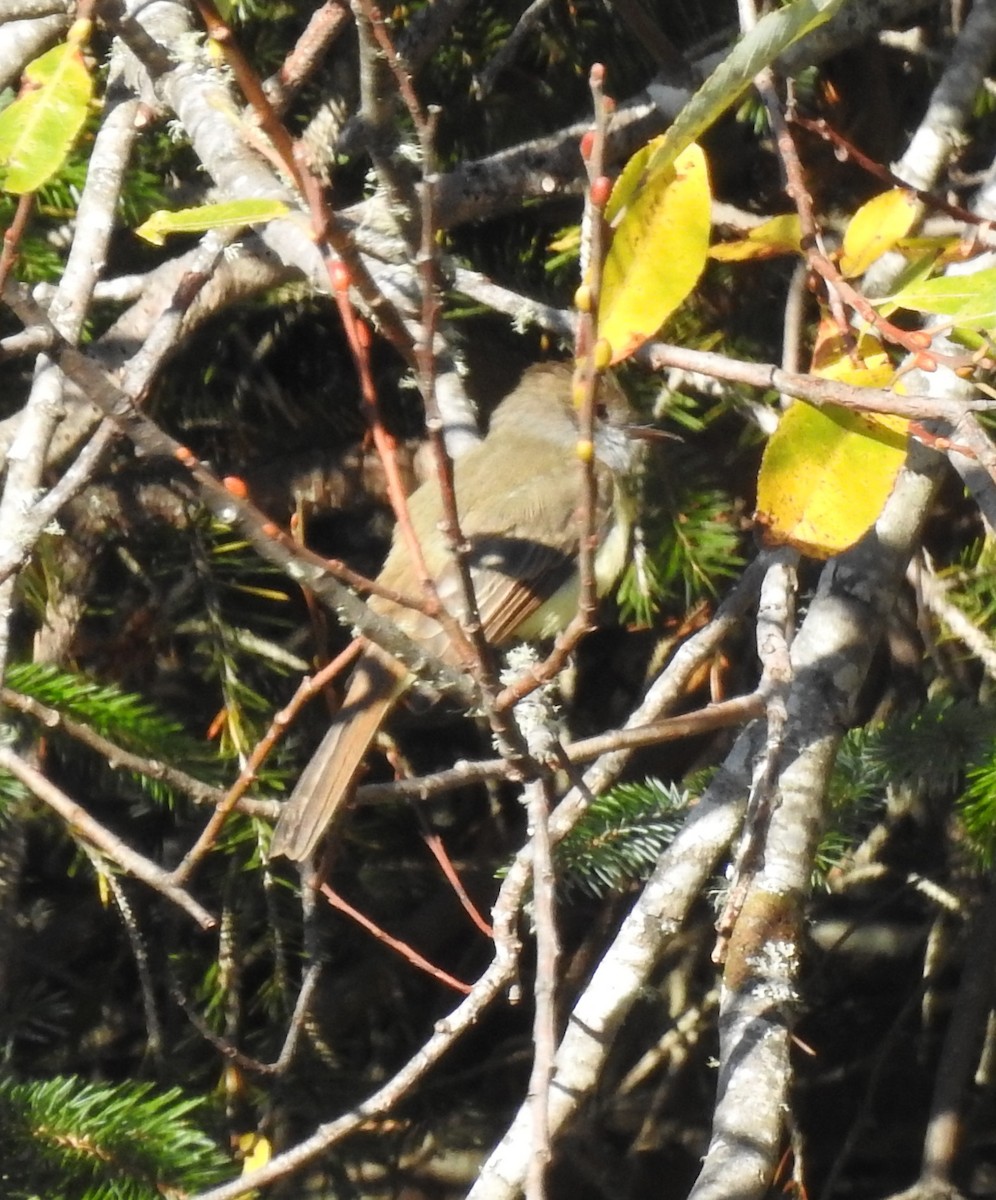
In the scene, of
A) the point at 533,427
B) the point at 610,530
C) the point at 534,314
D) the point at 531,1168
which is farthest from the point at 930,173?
the point at 531,1168

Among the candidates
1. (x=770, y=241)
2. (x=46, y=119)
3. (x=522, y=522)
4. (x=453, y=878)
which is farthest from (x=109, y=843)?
(x=522, y=522)

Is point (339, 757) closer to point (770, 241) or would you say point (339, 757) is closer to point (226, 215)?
point (770, 241)

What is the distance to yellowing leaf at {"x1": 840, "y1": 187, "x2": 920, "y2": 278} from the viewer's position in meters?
1.71

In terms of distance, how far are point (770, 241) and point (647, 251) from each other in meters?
0.47

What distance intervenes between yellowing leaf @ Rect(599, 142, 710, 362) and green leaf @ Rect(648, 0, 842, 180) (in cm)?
3

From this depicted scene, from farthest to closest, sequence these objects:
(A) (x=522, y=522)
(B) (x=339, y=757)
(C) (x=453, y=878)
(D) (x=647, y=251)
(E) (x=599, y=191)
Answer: (A) (x=522, y=522) < (B) (x=339, y=757) < (C) (x=453, y=878) < (D) (x=647, y=251) < (E) (x=599, y=191)

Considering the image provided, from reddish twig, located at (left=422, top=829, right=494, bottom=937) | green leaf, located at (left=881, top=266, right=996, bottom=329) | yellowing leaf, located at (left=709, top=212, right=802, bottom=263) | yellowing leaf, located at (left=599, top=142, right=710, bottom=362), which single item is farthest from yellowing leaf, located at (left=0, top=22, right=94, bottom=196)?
reddish twig, located at (left=422, top=829, right=494, bottom=937)

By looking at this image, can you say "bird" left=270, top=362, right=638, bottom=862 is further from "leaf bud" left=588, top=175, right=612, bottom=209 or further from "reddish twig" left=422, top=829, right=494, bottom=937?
"leaf bud" left=588, top=175, right=612, bottom=209

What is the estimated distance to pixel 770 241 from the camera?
1795mm

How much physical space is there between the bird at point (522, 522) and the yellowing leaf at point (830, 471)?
1.27m

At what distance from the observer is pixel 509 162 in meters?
2.44

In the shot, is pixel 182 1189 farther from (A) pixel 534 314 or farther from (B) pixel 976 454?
(B) pixel 976 454

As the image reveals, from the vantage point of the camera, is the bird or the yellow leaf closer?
the yellow leaf

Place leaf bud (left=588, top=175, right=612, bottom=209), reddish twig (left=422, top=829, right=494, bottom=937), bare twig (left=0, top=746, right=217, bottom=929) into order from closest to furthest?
1. leaf bud (left=588, top=175, right=612, bottom=209)
2. bare twig (left=0, top=746, right=217, bottom=929)
3. reddish twig (left=422, top=829, right=494, bottom=937)
